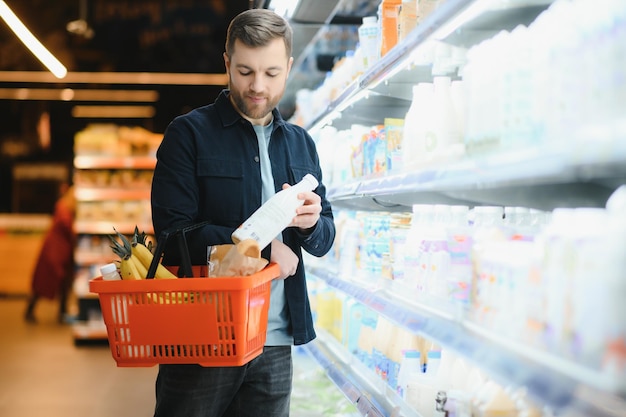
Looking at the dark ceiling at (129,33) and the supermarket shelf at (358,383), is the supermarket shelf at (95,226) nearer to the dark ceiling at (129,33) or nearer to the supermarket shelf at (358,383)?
the dark ceiling at (129,33)

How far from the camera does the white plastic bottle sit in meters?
1.99

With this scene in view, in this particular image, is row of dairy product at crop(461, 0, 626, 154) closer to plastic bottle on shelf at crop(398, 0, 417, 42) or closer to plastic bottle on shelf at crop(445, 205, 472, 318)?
plastic bottle on shelf at crop(445, 205, 472, 318)

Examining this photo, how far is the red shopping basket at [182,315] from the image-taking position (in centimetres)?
191

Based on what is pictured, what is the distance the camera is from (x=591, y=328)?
1.26 meters

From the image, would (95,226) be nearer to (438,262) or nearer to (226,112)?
(226,112)

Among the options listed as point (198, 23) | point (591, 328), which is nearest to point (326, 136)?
point (591, 328)

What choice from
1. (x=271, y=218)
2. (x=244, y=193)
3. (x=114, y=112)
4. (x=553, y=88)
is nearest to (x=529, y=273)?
(x=553, y=88)

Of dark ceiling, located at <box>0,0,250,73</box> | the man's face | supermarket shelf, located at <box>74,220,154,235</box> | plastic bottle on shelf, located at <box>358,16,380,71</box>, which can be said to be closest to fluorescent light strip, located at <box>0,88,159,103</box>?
dark ceiling, located at <box>0,0,250,73</box>

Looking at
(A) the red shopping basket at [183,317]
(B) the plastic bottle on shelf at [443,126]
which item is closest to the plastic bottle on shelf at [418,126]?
(B) the plastic bottle on shelf at [443,126]

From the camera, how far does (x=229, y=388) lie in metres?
2.27

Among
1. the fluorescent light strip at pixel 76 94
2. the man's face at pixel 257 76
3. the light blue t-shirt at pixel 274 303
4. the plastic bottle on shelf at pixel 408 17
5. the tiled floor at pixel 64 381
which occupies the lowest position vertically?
the tiled floor at pixel 64 381

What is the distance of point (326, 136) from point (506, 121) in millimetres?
2678

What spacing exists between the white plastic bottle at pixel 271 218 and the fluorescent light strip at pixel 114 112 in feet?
49.5

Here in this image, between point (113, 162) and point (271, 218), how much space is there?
7445 mm
